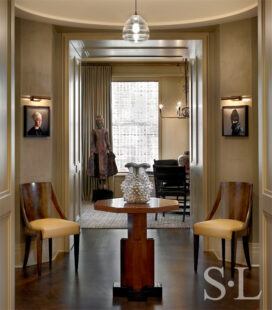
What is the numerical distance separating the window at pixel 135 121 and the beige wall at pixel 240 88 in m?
5.44

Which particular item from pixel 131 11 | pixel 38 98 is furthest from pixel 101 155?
pixel 131 11

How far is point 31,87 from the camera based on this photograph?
507 cm

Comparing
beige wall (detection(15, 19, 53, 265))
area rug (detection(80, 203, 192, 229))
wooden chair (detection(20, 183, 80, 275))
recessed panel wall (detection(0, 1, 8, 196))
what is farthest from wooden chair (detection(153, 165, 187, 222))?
recessed panel wall (detection(0, 1, 8, 196))

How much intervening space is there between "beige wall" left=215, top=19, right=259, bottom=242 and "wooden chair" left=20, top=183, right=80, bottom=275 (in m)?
1.95

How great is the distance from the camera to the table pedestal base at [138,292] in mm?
3920

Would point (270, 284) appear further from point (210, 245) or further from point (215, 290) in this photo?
point (210, 245)

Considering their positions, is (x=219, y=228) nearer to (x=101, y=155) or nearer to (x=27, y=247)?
(x=27, y=247)

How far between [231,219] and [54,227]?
2018mm

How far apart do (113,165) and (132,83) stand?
2271mm

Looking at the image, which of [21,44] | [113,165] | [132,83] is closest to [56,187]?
[21,44]

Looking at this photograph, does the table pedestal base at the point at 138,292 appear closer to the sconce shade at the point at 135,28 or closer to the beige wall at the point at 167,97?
the sconce shade at the point at 135,28

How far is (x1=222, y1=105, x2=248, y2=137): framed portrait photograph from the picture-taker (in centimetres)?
513

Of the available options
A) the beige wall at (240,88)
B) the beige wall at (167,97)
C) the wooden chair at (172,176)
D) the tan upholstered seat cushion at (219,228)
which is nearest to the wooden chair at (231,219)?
the tan upholstered seat cushion at (219,228)

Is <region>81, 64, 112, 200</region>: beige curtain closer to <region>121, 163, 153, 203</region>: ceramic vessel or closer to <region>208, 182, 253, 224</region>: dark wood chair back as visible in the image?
<region>208, 182, 253, 224</region>: dark wood chair back
